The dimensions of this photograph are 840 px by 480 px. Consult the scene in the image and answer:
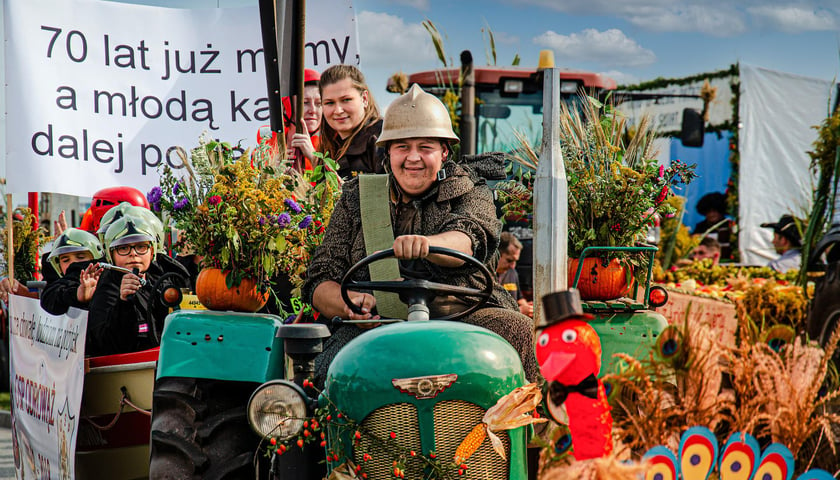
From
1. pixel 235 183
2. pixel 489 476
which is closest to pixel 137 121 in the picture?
pixel 235 183

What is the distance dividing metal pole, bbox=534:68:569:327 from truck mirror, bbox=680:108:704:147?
9.51ft

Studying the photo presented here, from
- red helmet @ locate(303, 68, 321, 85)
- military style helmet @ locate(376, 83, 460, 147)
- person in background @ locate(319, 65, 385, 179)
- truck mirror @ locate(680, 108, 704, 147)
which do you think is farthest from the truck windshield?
military style helmet @ locate(376, 83, 460, 147)

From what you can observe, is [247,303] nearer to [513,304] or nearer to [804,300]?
[513,304]

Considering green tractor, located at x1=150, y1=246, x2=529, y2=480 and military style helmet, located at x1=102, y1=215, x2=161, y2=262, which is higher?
military style helmet, located at x1=102, y1=215, x2=161, y2=262

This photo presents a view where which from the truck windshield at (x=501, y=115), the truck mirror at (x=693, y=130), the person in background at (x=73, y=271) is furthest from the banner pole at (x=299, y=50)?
the truck windshield at (x=501, y=115)

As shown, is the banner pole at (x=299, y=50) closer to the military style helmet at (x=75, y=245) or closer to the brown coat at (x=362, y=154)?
the brown coat at (x=362, y=154)

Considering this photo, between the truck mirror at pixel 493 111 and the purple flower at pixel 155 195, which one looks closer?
the purple flower at pixel 155 195

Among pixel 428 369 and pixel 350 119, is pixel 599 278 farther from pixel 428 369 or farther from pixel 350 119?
pixel 428 369

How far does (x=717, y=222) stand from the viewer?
15.0 meters

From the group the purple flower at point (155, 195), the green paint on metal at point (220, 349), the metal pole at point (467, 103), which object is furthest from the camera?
the metal pole at point (467, 103)

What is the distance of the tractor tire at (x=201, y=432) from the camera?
10.6 ft

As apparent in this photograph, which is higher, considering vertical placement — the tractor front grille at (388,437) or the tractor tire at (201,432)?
the tractor front grille at (388,437)

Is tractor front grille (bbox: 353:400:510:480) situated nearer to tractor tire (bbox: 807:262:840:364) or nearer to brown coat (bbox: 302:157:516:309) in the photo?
brown coat (bbox: 302:157:516:309)

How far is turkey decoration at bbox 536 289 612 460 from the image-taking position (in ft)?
5.98
